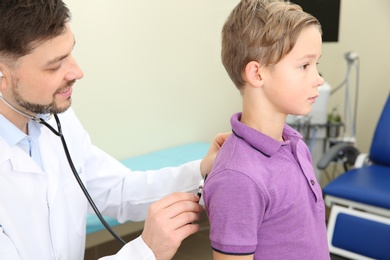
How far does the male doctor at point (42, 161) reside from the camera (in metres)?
0.98

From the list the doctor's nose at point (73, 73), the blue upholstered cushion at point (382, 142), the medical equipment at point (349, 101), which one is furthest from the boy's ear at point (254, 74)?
the medical equipment at point (349, 101)

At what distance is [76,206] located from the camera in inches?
47.6

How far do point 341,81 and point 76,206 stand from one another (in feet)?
8.19

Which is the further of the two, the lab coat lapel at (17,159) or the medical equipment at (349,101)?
the medical equipment at (349,101)

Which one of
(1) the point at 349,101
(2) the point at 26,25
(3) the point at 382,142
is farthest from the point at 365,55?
(2) the point at 26,25

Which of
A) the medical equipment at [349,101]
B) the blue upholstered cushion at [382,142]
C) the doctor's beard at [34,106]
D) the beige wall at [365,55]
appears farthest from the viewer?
the beige wall at [365,55]

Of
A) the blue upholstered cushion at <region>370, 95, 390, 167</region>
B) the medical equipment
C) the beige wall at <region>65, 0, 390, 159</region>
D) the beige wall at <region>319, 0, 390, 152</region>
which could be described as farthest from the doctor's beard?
the beige wall at <region>319, 0, 390, 152</region>

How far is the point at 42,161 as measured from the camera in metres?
1.14

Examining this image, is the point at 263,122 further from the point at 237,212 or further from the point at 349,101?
the point at 349,101

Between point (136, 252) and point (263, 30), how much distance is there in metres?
0.51

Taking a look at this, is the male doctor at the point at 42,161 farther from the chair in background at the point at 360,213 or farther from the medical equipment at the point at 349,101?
the medical equipment at the point at 349,101

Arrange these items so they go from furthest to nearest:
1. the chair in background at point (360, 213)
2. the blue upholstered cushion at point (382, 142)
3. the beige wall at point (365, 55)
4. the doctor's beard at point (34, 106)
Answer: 1. the beige wall at point (365, 55)
2. the blue upholstered cushion at point (382, 142)
3. the chair in background at point (360, 213)
4. the doctor's beard at point (34, 106)

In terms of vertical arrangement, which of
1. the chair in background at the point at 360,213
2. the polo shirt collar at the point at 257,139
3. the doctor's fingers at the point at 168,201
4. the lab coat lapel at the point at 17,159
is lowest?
the chair in background at the point at 360,213

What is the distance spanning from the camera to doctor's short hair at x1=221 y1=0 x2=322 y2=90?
0.95 meters
